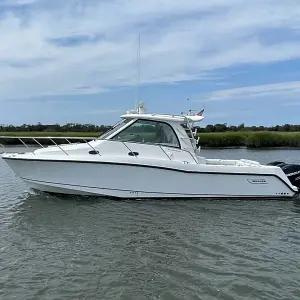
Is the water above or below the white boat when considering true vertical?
below

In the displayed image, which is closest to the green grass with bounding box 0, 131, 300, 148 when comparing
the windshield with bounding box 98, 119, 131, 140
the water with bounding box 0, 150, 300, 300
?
the windshield with bounding box 98, 119, 131, 140

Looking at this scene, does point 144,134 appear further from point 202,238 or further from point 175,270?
point 175,270

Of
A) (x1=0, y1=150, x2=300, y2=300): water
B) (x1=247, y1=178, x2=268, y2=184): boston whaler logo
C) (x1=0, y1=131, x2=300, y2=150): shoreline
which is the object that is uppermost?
(x1=0, y1=131, x2=300, y2=150): shoreline

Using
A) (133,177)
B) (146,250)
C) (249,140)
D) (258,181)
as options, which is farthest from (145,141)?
(249,140)

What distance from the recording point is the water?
20.7 feet

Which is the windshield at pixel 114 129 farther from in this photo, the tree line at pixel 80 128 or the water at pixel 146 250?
the tree line at pixel 80 128

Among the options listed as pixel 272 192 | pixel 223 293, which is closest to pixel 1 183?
pixel 272 192

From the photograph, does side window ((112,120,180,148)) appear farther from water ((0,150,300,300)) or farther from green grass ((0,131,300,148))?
green grass ((0,131,300,148))

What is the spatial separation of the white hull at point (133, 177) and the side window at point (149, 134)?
2.94 ft

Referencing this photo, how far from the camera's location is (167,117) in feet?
44.8

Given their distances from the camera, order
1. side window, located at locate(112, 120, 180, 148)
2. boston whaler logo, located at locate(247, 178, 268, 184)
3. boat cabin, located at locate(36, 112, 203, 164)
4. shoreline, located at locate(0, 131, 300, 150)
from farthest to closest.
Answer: shoreline, located at locate(0, 131, 300, 150) < boston whaler logo, located at locate(247, 178, 268, 184) < side window, located at locate(112, 120, 180, 148) < boat cabin, located at locate(36, 112, 203, 164)

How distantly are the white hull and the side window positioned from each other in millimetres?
897

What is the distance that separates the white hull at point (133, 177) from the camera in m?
12.5

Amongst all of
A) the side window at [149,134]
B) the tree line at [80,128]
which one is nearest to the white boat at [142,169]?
the side window at [149,134]
